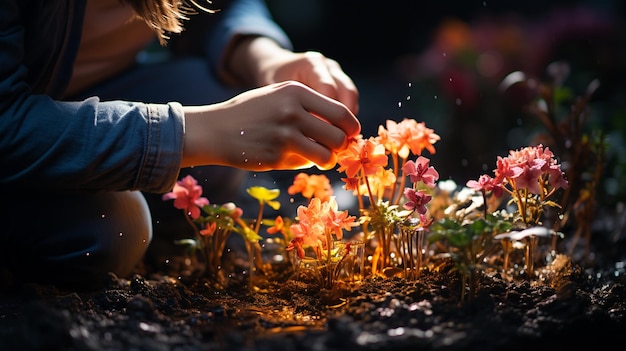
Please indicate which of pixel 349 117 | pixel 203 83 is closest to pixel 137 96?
pixel 203 83

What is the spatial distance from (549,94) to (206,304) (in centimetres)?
101

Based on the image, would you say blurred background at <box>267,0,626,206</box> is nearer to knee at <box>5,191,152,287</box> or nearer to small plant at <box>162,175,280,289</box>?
small plant at <box>162,175,280,289</box>

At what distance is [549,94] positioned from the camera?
5.39 ft

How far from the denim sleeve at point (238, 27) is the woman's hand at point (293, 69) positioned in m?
0.03

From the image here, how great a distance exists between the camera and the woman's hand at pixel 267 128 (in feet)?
3.77

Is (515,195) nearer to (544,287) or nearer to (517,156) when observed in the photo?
(517,156)

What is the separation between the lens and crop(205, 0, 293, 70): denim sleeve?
182cm

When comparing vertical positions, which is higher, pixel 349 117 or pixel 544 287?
pixel 349 117

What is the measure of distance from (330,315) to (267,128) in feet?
1.13

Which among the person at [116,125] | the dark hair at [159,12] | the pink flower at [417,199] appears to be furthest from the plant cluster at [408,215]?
the dark hair at [159,12]

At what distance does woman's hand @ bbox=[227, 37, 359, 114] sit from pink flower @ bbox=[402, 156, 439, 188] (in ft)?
0.72

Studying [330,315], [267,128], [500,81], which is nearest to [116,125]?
[267,128]

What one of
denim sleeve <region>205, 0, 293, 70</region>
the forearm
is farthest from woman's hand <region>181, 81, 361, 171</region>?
denim sleeve <region>205, 0, 293, 70</region>

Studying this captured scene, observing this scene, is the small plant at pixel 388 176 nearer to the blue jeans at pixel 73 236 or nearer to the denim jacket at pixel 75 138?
the denim jacket at pixel 75 138
